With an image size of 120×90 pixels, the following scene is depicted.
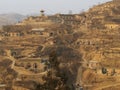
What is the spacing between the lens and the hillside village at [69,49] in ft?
99.8

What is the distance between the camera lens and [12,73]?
32.5m

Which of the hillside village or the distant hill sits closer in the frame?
the hillside village

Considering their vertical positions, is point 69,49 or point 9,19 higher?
point 69,49

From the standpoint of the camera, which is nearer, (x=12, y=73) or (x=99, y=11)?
(x=12, y=73)

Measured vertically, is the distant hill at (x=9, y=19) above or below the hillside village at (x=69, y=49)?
below

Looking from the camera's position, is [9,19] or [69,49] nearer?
[69,49]

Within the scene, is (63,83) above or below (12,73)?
above

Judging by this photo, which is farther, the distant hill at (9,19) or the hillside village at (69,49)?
the distant hill at (9,19)

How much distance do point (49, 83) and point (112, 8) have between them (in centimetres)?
5176

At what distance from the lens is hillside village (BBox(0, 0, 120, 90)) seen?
1198 inches

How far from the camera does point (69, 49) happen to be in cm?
4284

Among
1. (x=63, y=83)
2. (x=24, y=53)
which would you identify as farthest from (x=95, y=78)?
(x=63, y=83)

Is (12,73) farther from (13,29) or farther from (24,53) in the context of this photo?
(13,29)

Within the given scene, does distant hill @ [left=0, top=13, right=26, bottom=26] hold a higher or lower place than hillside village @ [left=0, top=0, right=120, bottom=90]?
lower
